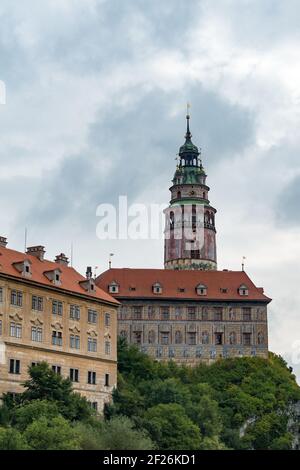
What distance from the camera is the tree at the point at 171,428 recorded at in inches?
2798

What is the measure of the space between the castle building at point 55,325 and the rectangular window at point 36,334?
2.2 inches

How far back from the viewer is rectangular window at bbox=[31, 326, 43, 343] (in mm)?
74438

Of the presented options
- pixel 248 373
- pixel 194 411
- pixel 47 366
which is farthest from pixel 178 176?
pixel 47 366

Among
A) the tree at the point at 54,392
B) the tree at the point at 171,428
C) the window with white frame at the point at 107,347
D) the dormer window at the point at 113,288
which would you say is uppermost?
the dormer window at the point at 113,288

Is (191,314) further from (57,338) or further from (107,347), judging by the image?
(57,338)

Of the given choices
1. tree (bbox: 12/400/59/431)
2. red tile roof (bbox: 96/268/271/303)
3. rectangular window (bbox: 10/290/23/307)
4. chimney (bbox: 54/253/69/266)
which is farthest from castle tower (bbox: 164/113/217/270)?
tree (bbox: 12/400/59/431)

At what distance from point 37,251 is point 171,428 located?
2029 cm

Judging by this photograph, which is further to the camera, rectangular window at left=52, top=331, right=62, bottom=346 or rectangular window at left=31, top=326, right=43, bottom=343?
rectangular window at left=52, top=331, right=62, bottom=346

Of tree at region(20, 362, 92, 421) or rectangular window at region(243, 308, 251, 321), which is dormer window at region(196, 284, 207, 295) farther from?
tree at region(20, 362, 92, 421)

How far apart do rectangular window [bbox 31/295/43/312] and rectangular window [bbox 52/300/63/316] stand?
1515 millimetres

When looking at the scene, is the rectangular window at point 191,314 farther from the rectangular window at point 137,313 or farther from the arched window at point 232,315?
the rectangular window at point 137,313

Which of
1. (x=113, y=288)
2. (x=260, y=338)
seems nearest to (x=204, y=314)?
(x=260, y=338)

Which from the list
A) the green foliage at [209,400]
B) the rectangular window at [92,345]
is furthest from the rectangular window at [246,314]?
the rectangular window at [92,345]

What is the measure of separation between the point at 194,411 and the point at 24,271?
19356mm
